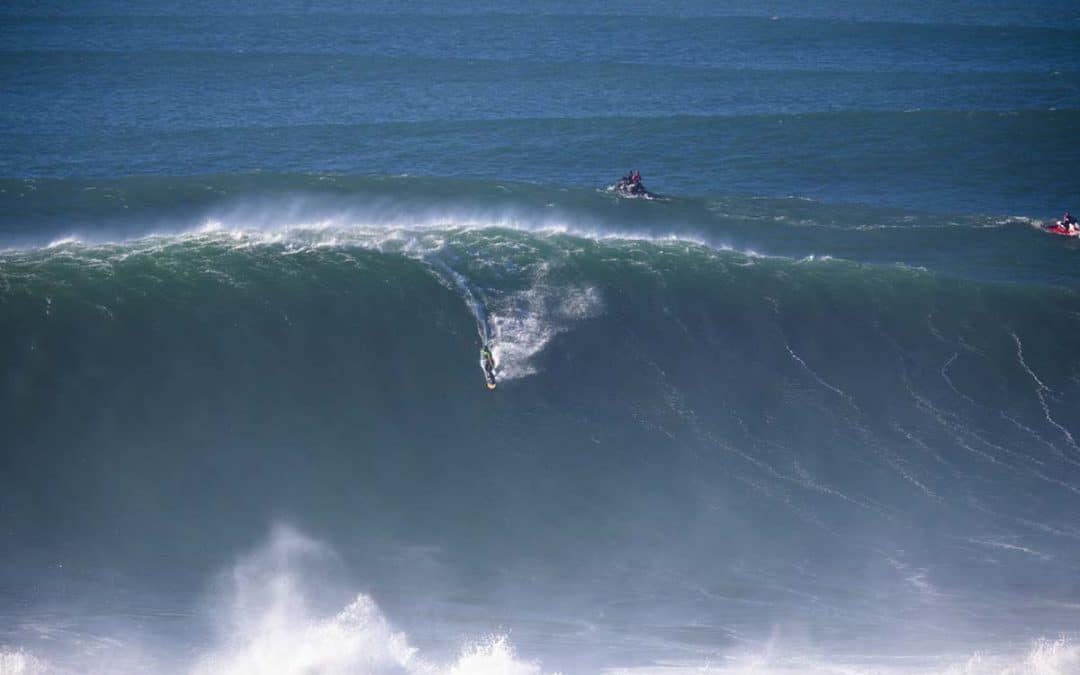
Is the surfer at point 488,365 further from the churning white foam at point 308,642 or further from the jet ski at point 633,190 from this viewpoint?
the jet ski at point 633,190

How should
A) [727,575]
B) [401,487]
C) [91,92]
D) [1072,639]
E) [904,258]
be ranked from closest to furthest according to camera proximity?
[1072,639] → [727,575] → [401,487] → [904,258] → [91,92]

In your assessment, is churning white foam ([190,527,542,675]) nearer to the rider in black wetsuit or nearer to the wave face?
the wave face

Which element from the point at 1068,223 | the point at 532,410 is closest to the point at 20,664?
the point at 532,410

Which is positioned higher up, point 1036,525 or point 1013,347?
point 1013,347

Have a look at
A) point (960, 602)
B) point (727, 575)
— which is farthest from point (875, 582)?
point (727, 575)

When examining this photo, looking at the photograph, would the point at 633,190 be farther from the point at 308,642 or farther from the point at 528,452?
the point at 308,642

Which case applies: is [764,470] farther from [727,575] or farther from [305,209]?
[305,209]

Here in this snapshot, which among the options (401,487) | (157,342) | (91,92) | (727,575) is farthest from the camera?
(91,92)
